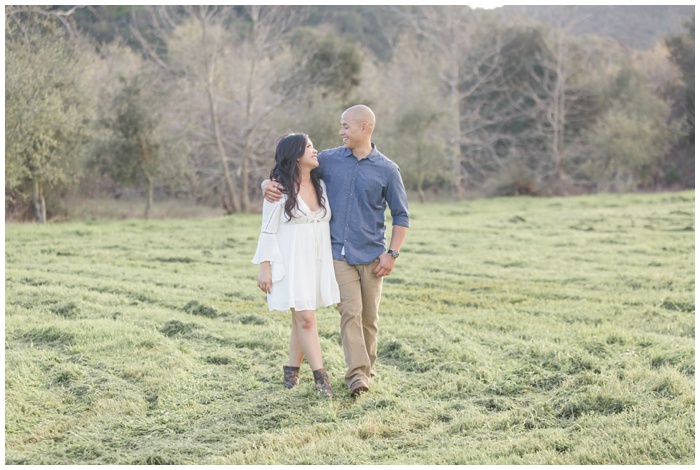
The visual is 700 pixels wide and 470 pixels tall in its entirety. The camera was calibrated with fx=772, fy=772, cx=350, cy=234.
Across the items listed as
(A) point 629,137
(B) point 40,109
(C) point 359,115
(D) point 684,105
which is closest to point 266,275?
(C) point 359,115

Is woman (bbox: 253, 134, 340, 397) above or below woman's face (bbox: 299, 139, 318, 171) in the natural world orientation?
below

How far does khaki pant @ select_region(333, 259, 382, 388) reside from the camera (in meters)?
6.18

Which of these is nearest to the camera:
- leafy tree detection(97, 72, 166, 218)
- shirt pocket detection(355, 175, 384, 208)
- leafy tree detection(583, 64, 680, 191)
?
shirt pocket detection(355, 175, 384, 208)

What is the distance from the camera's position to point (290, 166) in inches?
240

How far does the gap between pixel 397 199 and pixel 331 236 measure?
626 mm

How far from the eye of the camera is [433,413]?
5805mm

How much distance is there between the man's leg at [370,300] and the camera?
630cm

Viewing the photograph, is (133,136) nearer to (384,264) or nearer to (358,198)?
(358,198)

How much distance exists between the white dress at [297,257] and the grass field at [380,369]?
80cm

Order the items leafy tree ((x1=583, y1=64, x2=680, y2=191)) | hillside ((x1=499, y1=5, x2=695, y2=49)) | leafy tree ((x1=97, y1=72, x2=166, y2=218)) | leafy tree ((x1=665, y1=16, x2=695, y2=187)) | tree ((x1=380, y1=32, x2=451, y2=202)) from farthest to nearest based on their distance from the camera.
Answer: hillside ((x1=499, y1=5, x2=695, y2=49))
leafy tree ((x1=665, y1=16, x2=695, y2=187))
leafy tree ((x1=583, y1=64, x2=680, y2=191))
tree ((x1=380, y1=32, x2=451, y2=202))
leafy tree ((x1=97, y1=72, x2=166, y2=218))

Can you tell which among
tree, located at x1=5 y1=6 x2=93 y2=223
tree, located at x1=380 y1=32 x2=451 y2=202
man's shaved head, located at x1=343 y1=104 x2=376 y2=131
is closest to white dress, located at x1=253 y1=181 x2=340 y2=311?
man's shaved head, located at x1=343 y1=104 x2=376 y2=131

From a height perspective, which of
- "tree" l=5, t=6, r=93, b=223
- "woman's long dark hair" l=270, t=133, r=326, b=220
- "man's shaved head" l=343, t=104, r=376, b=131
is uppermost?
"tree" l=5, t=6, r=93, b=223

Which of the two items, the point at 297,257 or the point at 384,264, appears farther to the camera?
Result: the point at 384,264

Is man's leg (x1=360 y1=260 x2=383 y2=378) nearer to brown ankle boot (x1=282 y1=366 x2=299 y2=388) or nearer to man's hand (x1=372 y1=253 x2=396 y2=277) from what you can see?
man's hand (x1=372 y1=253 x2=396 y2=277)
